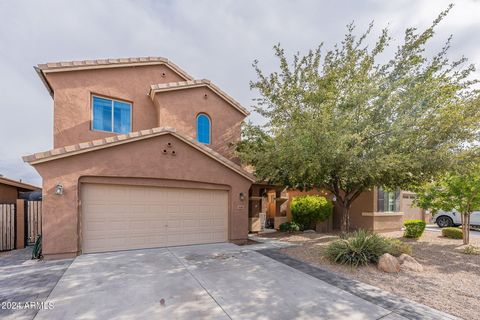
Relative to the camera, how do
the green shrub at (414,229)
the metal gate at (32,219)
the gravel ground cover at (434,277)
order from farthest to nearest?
the green shrub at (414,229) → the metal gate at (32,219) → the gravel ground cover at (434,277)

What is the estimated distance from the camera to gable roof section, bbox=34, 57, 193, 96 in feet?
34.8

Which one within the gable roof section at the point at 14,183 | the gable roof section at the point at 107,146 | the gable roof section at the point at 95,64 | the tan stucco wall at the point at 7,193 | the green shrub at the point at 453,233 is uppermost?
the gable roof section at the point at 95,64

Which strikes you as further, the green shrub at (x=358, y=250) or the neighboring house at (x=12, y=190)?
the neighboring house at (x=12, y=190)

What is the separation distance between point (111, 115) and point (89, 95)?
129 cm

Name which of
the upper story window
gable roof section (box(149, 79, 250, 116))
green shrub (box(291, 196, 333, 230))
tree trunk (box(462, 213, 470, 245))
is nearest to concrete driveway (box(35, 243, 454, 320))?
the upper story window

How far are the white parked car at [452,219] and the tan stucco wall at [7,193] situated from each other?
2833cm

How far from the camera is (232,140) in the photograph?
14086 millimetres

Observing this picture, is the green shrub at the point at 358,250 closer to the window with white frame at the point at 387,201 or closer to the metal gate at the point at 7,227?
the window with white frame at the point at 387,201

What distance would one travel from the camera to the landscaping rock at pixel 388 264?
22.4 feet

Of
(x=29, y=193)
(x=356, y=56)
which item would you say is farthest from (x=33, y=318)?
(x=29, y=193)

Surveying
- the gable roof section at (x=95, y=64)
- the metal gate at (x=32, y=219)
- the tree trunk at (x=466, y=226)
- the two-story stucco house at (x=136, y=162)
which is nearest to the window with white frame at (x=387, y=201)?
the tree trunk at (x=466, y=226)

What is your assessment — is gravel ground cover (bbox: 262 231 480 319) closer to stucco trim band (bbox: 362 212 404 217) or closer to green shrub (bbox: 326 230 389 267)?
green shrub (bbox: 326 230 389 267)

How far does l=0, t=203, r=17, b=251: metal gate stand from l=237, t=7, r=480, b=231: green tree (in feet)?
33.0

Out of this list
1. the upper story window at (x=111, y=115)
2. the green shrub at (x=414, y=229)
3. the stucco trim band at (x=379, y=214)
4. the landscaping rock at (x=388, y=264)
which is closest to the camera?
the landscaping rock at (x=388, y=264)
